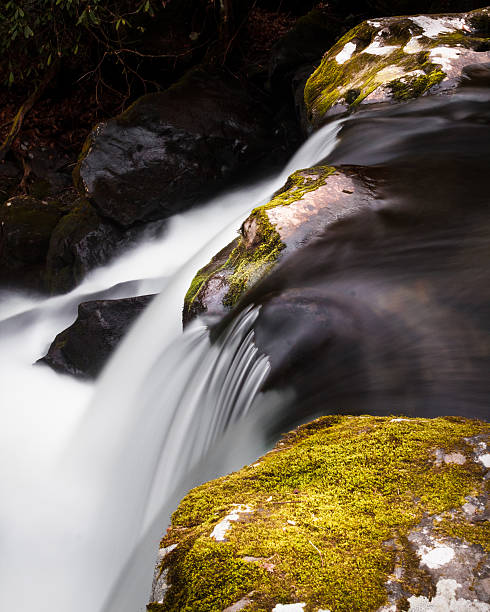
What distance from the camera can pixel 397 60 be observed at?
16.6 feet

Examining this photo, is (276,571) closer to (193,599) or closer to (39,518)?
(193,599)

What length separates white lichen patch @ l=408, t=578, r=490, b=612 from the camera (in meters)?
1.12

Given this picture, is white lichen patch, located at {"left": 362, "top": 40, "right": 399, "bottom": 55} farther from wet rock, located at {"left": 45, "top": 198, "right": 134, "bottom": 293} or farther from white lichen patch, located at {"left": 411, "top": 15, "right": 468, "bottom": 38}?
wet rock, located at {"left": 45, "top": 198, "right": 134, "bottom": 293}

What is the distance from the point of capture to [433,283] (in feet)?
9.12

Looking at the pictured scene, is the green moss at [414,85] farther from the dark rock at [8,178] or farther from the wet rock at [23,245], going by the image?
the dark rock at [8,178]

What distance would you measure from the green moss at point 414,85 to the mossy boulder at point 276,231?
1526mm

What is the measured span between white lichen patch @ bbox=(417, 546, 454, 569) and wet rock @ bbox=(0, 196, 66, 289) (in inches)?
286

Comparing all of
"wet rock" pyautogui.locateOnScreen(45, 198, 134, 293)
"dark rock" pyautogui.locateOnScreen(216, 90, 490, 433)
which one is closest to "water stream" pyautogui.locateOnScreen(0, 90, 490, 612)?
"dark rock" pyautogui.locateOnScreen(216, 90, 490, 433)

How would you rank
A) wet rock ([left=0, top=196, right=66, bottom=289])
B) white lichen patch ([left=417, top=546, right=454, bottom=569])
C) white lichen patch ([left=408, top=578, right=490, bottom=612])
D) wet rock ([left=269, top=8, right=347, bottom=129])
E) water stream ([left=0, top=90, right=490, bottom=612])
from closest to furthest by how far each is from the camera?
white lichen patch ([left=408, top=578, right=490, bottom=612])
white lichen patch ([left=417, top=546, right=454, bottom=569])
water stream ([left=0, top=90, right=490, bottom=612])
wet rock ([left=0, top=196, right=66, bottom=289])
wet rock ([left=269, top=8, right=347, bottom=129])

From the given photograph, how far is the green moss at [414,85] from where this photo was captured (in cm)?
470

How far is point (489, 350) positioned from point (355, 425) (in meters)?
0.81

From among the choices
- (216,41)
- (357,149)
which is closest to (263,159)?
(216,41)

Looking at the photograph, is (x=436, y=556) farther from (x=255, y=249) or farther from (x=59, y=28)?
(x=59, y=28)

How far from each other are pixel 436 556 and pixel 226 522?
1.85ft
